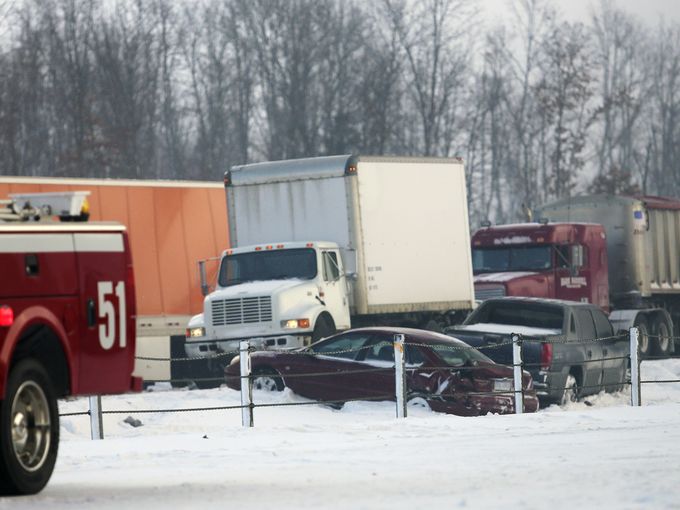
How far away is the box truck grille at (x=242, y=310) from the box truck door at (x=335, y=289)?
1105 mm

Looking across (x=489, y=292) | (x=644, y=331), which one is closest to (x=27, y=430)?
(x=489, y=292)

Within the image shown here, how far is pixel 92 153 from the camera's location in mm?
70062

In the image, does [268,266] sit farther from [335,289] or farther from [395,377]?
[395,377]

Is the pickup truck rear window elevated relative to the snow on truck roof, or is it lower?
lower

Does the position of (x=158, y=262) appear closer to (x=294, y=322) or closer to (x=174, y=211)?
(x=174, y=211)

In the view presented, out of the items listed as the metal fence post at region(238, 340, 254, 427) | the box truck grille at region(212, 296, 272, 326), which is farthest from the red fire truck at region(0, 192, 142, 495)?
the box truck grille at region(212, 296, 272, 326)

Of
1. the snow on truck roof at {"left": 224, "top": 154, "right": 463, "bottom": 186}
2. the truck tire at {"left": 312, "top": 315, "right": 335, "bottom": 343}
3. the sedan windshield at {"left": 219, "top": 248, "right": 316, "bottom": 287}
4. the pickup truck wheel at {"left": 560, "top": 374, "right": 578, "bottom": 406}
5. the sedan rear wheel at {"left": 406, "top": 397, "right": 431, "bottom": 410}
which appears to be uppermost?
the snow on truck roof at {"left": 224, "top": 154, "right": 463, "bottom": 186}

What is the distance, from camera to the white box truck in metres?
29.0

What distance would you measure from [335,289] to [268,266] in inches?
47.5

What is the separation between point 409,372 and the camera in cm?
2338

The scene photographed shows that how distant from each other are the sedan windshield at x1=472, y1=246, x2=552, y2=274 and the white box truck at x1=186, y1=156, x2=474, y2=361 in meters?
3.10

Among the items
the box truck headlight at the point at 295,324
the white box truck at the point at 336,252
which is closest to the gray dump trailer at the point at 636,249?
the white box truck at the point at 336,252

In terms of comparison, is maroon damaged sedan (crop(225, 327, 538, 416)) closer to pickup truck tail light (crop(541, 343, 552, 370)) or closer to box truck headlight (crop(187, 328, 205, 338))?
pickup truck tail light (crop(541, 343, 552, 370))

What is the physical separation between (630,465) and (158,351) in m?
18.6
